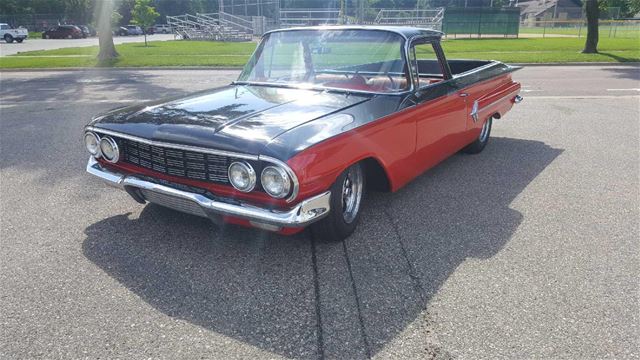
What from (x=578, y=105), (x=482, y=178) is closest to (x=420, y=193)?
(x=482, y=178)

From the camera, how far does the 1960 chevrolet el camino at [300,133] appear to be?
3.00m

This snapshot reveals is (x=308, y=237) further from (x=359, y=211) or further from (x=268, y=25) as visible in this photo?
(x=268, y=25)

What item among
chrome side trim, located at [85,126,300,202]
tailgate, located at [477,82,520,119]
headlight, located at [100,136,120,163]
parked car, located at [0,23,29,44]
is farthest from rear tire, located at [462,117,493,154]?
parked car, located at [0,23,29,44]

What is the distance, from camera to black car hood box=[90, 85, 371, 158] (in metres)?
3.07

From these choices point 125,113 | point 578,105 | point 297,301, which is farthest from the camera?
point 578,105

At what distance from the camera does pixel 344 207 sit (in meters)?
3.62

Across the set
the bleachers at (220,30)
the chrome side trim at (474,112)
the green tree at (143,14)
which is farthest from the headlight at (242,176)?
the green tree at (143,14)

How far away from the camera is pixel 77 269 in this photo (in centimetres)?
324

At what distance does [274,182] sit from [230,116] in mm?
746

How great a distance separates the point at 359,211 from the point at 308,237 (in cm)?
43

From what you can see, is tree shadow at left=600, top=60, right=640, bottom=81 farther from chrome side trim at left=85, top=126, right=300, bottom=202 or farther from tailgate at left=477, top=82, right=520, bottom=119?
chrome side trim at left=85, top=126, right=300, bottom=202

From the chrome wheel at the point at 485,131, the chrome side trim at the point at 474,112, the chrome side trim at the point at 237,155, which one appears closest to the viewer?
the chrome side trim at the point at 237,155

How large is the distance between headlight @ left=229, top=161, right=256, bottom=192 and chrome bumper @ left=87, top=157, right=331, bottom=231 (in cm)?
11

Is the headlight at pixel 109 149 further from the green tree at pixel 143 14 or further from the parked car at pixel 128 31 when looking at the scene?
the parked car at pixel 128 31
